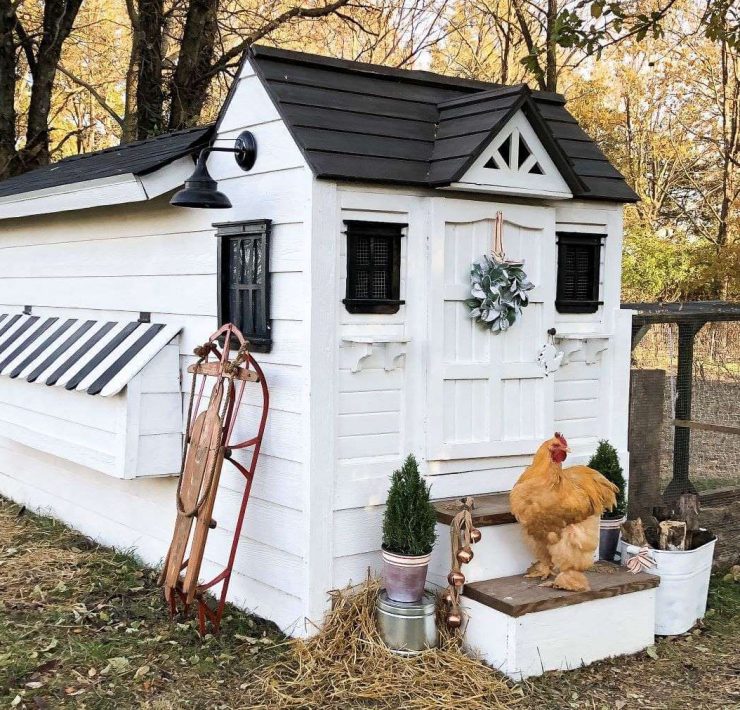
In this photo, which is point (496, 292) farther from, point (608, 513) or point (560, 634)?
point (560, 634)

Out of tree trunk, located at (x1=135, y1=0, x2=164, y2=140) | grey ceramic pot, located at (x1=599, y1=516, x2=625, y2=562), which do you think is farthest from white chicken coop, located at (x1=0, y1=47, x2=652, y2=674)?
tree trunk, located at (x1=135, y1=0, x2=164, y2=140)

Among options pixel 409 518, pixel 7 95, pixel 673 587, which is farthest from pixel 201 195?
pixel 7 95

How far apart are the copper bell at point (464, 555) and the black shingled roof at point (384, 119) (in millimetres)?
1876

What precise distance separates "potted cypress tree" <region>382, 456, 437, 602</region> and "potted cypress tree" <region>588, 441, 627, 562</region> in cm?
138

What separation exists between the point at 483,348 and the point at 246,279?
1379 mm

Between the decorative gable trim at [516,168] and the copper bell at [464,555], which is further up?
the decorative gable trim at [516,168]

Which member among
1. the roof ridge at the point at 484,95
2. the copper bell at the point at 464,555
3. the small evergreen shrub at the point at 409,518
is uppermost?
the roof ridge at the point at 484,95

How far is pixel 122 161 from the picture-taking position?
21.3 feet

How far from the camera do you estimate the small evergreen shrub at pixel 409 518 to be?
4.53 m

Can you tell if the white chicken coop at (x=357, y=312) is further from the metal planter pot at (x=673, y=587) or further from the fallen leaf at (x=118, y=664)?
the fallen leaf at (x=118, y=664)

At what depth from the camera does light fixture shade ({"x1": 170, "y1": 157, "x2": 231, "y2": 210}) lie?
15.6ft

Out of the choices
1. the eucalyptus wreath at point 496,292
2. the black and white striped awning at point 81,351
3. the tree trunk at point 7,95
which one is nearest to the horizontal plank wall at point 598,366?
the eucalyptus wreath at point 496,292

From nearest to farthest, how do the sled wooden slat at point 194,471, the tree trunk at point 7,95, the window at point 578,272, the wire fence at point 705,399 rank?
1. the sled wooden slat at point 194,471
2. the window at point 578,272
3. the wire fence at point 705,399
4. the tree trunk at point 7,95

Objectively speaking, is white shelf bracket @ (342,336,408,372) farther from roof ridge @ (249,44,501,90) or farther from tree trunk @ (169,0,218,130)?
tree trunk @ (169,0,218,130)
